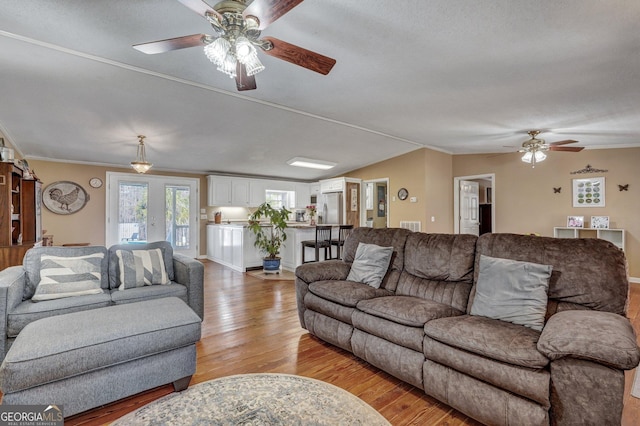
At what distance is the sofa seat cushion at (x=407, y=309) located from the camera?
2004mm

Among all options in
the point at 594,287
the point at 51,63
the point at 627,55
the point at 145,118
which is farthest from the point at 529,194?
the point at 51,63

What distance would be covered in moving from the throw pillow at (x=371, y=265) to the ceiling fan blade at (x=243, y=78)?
1.84m

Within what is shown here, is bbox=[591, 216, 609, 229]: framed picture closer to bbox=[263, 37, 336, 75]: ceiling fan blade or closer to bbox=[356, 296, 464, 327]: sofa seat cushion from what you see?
bbox=[356, 296, 464, 327]: sofa seat cushion

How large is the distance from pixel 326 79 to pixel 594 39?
2.20 metres

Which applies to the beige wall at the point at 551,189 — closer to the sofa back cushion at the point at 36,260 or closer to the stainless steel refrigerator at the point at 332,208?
the stainless steel refrigerator at the point at 332,208

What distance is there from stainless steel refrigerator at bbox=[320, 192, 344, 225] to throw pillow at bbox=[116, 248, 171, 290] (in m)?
5.32

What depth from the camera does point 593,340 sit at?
1.34 metres

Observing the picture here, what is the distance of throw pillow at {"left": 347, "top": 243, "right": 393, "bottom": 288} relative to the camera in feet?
9.09

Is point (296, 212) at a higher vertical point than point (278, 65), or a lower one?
lower

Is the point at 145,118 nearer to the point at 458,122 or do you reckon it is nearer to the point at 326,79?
the point at 326,79

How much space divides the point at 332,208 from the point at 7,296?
6.59m

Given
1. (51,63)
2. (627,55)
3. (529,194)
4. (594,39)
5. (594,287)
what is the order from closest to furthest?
1. (594,287)
2. (594,39)
3. (627,55)
4. (51,63)
5. (529,194)

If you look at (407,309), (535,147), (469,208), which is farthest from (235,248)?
(535,147)

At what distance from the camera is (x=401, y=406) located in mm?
1854
